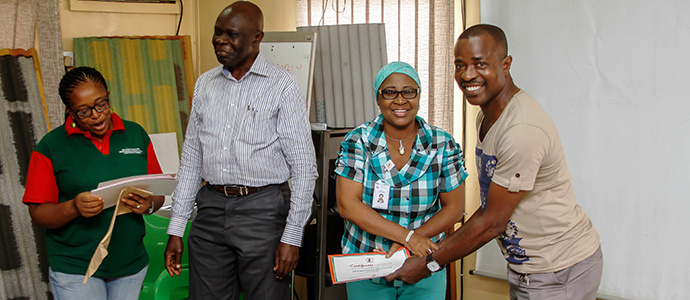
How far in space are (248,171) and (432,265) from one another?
A: 0.83m

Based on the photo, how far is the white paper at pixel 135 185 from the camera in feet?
6.52

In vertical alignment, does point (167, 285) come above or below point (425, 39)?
below

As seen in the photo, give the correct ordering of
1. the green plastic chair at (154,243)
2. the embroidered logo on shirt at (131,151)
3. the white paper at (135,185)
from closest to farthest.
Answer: the white paper at (135,185) → the embroidered logo on shirt at (131,151) → the green plastic chair at (154,243)

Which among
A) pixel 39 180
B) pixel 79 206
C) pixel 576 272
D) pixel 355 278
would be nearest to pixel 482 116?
pixel 576 272

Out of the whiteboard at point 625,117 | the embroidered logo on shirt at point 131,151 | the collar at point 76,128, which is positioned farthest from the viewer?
the whiteboard at point 625,117

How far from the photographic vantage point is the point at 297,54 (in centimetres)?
319

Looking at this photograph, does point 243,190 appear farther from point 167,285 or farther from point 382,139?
point 167,285

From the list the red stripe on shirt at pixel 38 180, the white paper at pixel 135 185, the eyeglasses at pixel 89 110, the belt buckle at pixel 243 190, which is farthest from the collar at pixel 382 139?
the red stripe on shirt at pixel 38 180

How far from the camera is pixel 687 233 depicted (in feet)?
8.25

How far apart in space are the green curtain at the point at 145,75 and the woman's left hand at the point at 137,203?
179 cm

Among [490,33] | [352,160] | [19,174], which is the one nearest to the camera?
[490,33]

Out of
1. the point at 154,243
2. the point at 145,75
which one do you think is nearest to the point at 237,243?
the point at 154,243

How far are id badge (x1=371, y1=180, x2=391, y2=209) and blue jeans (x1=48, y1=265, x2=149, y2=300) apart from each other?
1.04 meters

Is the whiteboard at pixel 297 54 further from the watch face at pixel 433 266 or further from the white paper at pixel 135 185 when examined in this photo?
the watch face at pixel 433 266
